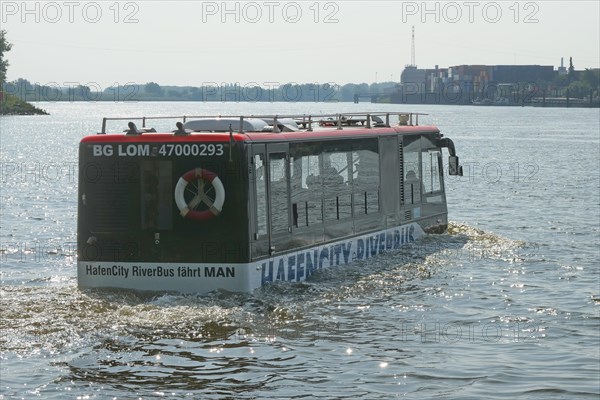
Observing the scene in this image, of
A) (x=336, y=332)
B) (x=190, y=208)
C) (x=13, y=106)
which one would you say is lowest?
(x=336, y=332)

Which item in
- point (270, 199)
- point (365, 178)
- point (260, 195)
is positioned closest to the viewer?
point (260, 195)

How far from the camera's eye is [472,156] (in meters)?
74.5

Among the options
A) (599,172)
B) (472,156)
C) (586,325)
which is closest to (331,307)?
(586,325)

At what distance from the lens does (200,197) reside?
52.6 ft

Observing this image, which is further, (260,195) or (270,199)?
(270,199)

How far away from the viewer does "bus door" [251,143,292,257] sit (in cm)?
1630

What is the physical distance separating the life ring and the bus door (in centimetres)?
51

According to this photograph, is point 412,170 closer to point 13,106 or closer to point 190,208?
point 190,208

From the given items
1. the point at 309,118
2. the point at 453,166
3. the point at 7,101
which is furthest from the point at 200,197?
the point at 7,101

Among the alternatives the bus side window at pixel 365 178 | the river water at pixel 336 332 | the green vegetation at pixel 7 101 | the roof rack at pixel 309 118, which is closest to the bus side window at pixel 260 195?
the roof rack at pixel 309 118

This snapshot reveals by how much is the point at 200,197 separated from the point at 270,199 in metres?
1.18

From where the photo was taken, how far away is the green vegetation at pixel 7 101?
167 meters

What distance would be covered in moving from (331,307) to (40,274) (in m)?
6.10

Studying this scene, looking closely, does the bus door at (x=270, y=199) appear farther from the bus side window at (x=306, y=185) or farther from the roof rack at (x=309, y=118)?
the roof rack at (x=309, y=118)
